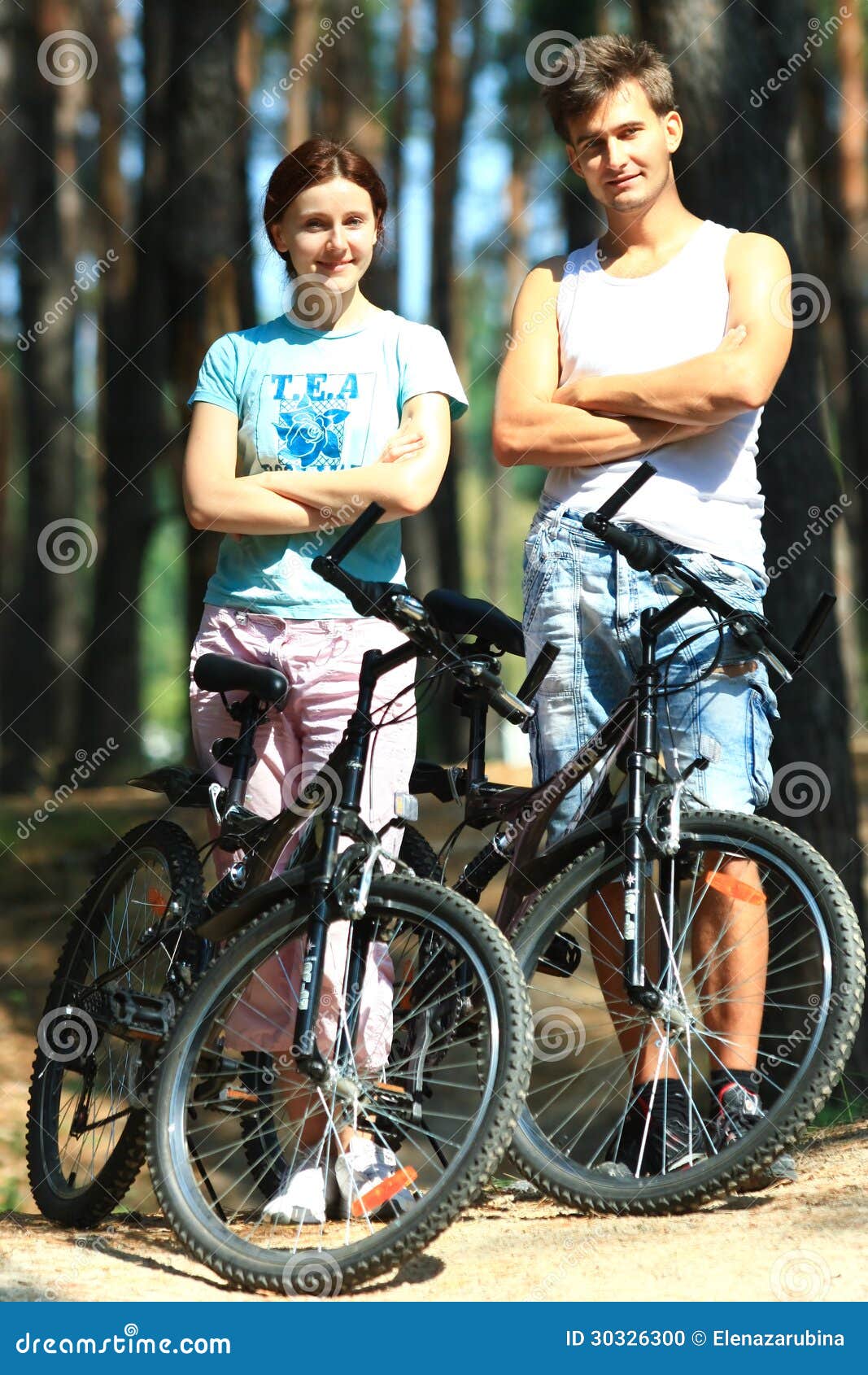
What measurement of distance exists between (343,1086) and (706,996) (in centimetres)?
89

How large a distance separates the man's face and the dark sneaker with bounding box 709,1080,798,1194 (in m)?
2.08

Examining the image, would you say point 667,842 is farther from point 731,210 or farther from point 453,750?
point 453,750

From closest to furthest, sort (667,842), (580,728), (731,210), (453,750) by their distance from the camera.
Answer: (667,842) → (580,728) → (731,210) → (453,750)

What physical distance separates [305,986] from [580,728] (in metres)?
0.93

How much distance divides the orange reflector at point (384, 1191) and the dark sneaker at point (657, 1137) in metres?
0.46

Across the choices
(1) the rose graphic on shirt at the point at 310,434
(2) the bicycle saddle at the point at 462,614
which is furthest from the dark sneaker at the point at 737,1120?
(1) the rose graphic on shirt at the point at 310,434

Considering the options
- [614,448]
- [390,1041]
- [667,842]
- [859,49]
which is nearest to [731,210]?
[614,448]

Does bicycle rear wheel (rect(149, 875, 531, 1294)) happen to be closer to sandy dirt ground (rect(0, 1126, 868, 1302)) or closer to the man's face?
sandy dirt ground (rect(0, 1126, 868, 1302))

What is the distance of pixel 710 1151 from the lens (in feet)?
11.6

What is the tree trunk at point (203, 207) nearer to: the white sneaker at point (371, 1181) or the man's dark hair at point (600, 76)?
the man's dark hair at point (600, 76)

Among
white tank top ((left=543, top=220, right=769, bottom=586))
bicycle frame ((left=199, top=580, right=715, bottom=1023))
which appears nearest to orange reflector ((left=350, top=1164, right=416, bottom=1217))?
bicycle frame ((left=199, top=580, right=715, bottom=1023))

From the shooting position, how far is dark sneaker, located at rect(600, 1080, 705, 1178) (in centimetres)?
351

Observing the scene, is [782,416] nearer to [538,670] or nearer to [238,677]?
[538,670]

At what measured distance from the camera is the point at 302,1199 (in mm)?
3516
